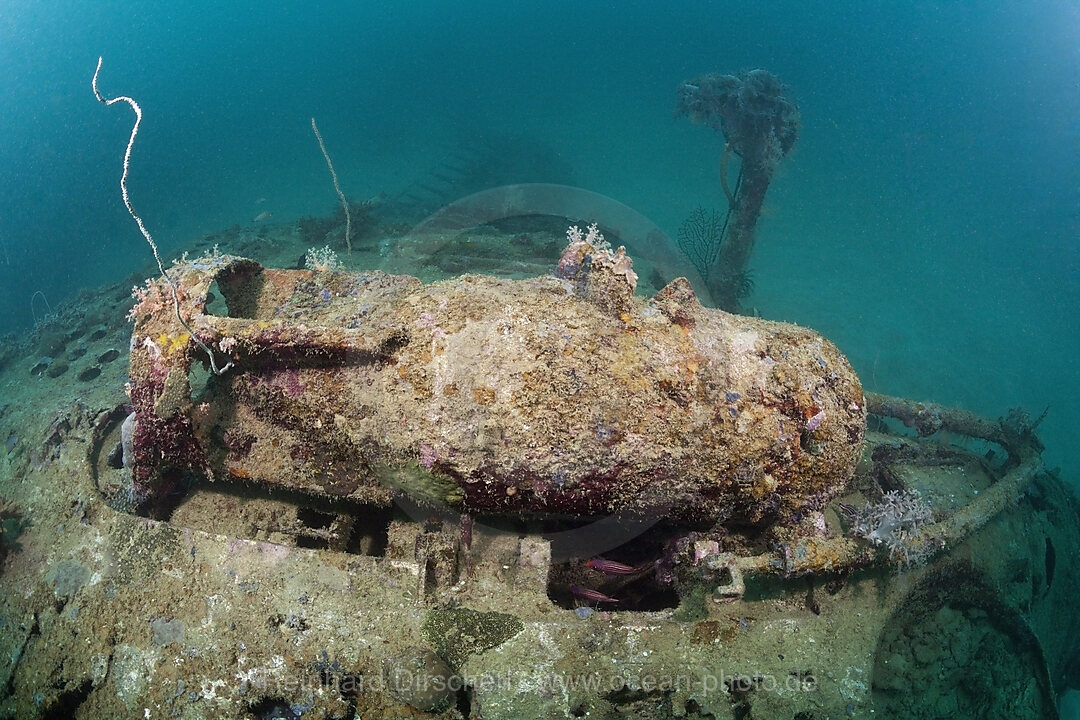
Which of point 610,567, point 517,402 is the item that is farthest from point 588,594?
point 517,402

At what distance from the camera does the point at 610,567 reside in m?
3.62

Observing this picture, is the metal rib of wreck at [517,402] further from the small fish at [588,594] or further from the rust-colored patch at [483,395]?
the small fish at [588,594]

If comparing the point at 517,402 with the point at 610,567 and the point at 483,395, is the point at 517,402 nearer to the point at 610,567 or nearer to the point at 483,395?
the point at 483,395

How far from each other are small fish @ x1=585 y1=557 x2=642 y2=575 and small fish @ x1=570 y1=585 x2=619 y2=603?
161mm

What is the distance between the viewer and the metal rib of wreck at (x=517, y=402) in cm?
290

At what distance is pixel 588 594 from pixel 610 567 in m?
0.25

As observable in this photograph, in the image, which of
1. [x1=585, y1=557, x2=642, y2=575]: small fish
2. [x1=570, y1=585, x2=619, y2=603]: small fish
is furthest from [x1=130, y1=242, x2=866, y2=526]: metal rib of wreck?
[x1=570, y1=585, x2=619, y2=603]: small fish

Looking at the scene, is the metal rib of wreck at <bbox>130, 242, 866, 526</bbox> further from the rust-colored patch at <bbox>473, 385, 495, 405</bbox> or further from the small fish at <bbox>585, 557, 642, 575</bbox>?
the small fish at <bbox>585, 557, 642, 575</bbox>

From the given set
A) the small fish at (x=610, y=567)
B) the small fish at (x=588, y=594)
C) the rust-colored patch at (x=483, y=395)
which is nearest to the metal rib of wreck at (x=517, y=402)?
the rust-colored patch at (x=483, y=395)

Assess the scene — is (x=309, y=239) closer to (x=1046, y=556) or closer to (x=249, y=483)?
(x=249, y=483)

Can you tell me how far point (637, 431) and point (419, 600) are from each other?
180cm

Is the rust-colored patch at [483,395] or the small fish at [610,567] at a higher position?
the rust-colored patch at [483,395]

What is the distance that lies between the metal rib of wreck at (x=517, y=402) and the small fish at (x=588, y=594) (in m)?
0.85

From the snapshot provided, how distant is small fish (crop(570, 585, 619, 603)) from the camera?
3584 millimetres
